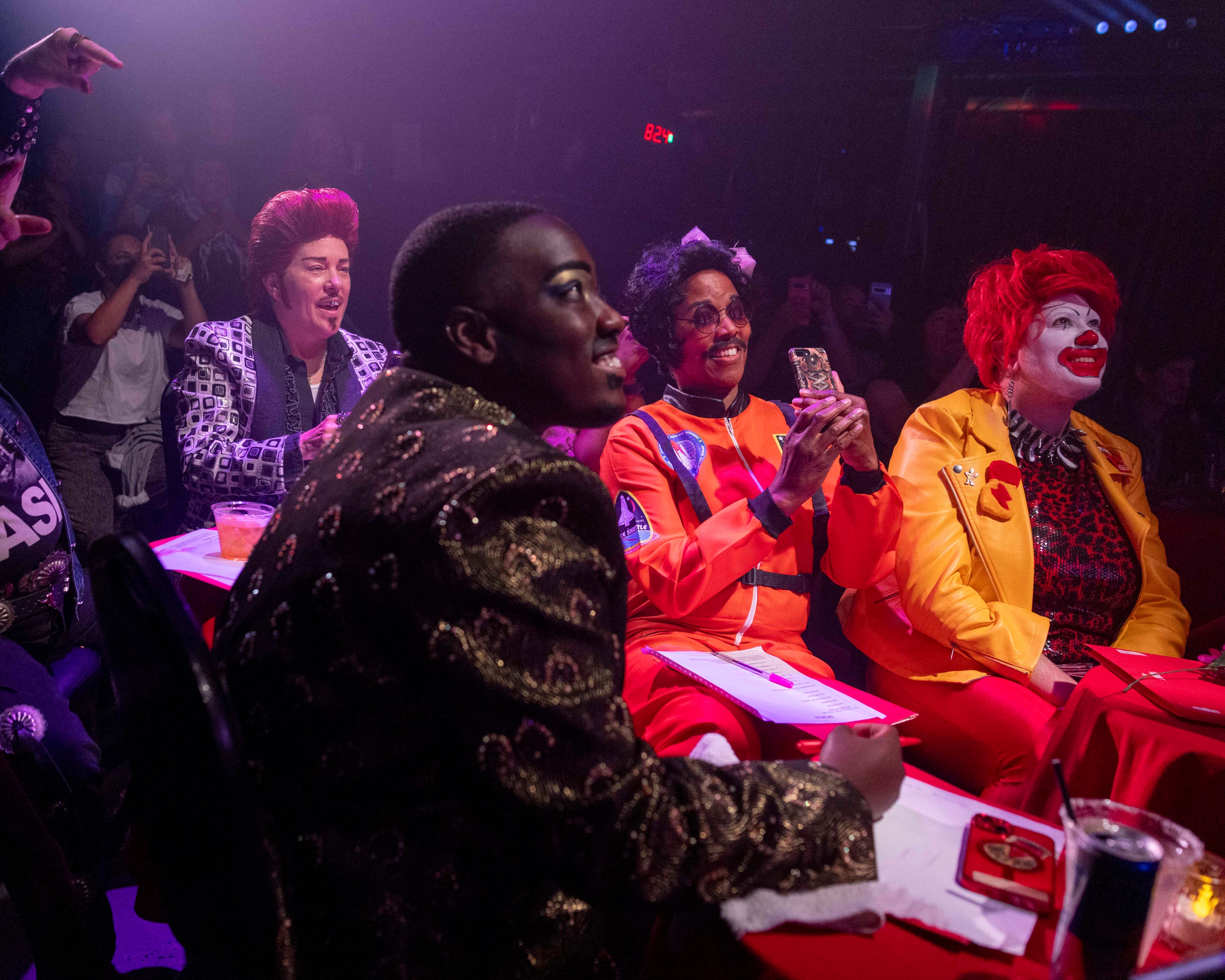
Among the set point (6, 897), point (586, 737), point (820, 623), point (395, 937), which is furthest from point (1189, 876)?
point (6, 897)

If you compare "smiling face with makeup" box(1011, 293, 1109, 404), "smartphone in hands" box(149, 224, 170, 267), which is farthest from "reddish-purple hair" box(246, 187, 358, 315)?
"smiling face with makeup" box(1011, 293, 1109, 404)

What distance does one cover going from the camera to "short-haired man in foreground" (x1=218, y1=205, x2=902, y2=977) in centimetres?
83

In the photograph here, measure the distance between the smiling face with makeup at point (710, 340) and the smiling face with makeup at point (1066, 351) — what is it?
34.1 inches

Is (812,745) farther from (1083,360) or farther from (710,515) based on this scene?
(1083,360)

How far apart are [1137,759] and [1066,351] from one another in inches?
52.9

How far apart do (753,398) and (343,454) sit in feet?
5.98

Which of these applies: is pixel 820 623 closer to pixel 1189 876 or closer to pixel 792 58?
pixel 1189 876

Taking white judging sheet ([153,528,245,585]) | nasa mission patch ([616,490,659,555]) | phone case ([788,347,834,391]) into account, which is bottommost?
white judging sheet ([153,528,245,585])

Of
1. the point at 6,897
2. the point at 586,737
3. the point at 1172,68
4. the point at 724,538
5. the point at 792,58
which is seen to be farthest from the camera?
the point at 792,58

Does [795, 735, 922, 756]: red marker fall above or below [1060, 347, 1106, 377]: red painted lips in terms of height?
below

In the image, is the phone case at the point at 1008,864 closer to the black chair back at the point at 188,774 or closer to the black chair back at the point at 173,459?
the black chair back at the point at 188,774

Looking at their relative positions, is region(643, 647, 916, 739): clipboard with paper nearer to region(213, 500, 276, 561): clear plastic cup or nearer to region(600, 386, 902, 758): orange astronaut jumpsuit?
region(600, 386, 902, 758): orange astronaut jumpsuit

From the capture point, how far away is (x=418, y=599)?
0.87 metres

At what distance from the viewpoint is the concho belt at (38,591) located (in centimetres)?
212
